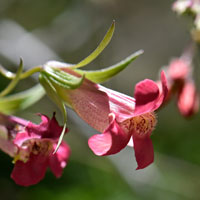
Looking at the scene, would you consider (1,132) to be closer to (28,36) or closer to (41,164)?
(41,164)

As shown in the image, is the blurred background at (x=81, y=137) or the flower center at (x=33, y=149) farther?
the blurred background at (x=81, y=137)

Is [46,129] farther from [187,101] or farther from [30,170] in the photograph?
[187,101]

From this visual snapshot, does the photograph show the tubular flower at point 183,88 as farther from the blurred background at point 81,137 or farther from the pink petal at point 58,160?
the blurred background at point 81,137

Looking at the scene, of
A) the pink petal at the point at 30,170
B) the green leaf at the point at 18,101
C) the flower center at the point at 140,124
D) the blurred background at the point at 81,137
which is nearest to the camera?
the flower center at the point at 140,124

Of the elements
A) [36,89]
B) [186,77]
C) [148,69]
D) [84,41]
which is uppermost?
[36,89]

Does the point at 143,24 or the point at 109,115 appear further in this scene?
the point at 143,24

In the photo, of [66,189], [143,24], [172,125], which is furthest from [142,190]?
[143,24]

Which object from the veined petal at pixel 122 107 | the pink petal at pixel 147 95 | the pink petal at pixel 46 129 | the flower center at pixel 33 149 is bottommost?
the flower center at pixel 33 149

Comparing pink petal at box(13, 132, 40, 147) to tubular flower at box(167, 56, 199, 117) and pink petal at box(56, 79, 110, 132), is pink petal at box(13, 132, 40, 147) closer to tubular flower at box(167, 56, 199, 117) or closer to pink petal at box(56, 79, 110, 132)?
pink petal at box(56, 79, 110, 132)

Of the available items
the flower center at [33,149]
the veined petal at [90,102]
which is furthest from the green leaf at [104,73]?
the flower center at [33,149]
